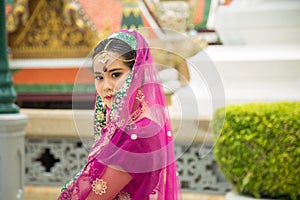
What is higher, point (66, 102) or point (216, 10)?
point (216, 10)

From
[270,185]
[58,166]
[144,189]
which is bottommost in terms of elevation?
[58,166]

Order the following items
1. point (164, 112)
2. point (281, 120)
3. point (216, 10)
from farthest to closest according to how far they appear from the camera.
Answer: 1. point (216, 10)
2. point (281, 120)
3. point (164, 112)

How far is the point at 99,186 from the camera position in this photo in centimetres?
192

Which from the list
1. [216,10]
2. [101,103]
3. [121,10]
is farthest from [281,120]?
[121,10]

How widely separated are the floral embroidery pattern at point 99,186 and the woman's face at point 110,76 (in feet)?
0.88

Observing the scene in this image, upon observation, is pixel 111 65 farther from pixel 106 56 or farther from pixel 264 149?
pixel 264 149

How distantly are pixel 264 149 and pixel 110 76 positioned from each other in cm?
234

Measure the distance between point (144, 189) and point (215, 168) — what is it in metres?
3.61

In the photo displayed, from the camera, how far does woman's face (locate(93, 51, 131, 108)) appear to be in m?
1.99

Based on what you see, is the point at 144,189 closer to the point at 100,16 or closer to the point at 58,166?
the point at 58,166

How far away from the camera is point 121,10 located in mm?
6680

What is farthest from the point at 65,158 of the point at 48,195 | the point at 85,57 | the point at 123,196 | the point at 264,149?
the point at 123,196

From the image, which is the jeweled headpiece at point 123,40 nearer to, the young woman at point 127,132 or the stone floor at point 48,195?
the young woman at point 127,132

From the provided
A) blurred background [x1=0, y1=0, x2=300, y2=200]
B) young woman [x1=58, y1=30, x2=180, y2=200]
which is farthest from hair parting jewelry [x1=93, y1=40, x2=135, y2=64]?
blurred background [x1=0, y1=0, x2=300, y2=200]
